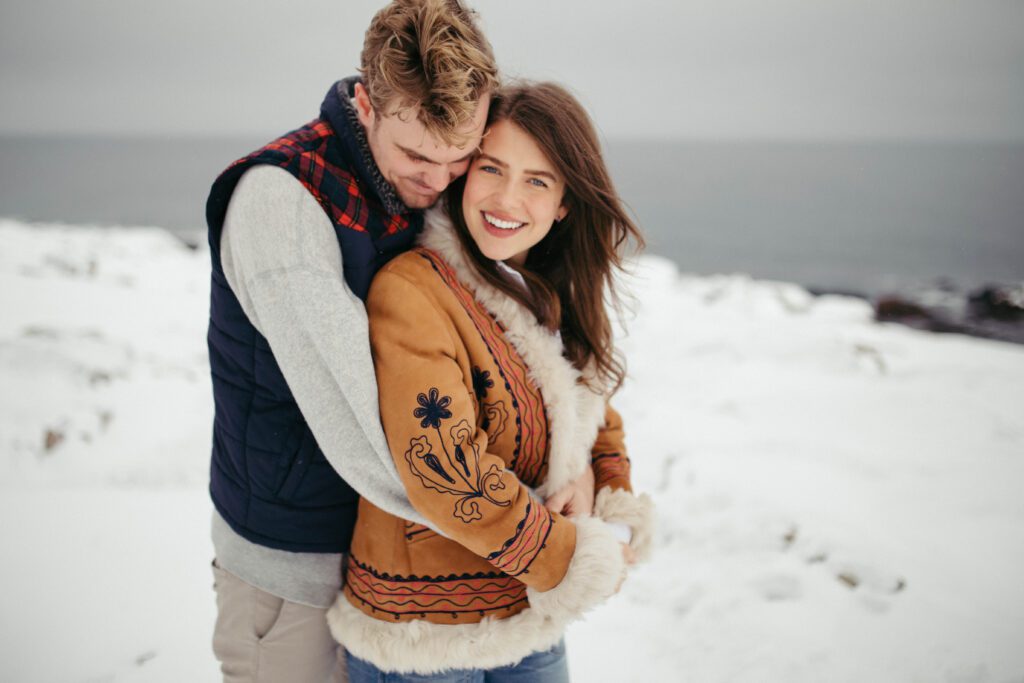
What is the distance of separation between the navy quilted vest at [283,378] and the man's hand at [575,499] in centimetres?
56

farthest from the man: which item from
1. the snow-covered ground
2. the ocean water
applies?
the ocean water

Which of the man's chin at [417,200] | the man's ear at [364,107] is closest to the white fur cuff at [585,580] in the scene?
the man's chin at [417,200]

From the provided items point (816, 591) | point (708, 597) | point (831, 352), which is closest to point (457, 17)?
point (708, 597)

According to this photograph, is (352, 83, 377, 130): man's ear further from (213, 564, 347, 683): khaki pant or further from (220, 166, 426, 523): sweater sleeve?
(213, 564, 347, 683): khaki pant

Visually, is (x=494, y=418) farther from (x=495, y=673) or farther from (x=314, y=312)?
(x=495, y=673)

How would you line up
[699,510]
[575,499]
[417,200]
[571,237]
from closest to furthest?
1. [417,200]
2. [575,499]
3. [571,237]
4. [699,510]

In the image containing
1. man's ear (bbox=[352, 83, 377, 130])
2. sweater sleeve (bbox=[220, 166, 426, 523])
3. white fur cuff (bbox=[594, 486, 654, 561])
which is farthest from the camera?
white fur cuff (bbox=[594, 486, 654, 561])

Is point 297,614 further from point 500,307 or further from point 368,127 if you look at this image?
point 368,127

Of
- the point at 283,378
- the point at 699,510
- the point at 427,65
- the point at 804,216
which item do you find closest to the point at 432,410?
the point at 283,378

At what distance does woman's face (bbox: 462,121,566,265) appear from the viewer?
165 centimetres

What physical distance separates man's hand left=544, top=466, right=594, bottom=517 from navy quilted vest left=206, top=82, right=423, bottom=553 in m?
0.56

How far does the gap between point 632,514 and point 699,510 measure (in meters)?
1.79

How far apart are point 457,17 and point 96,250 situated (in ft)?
28.8

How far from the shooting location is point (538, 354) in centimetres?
168
